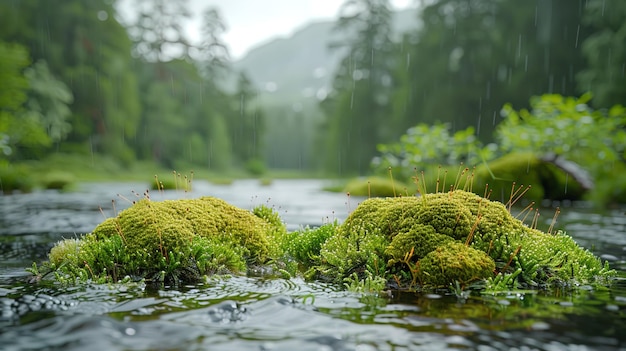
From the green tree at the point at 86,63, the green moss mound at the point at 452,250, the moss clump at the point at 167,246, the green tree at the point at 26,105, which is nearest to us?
the green moss mound at the point at 452,250

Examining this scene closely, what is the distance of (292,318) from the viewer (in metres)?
4.03

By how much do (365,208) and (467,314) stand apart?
2541mm

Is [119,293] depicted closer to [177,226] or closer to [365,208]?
[177,226]

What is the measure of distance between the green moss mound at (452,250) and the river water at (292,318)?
0.94 feet

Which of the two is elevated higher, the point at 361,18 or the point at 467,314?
the point at 361,18

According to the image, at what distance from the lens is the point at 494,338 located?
3.46m

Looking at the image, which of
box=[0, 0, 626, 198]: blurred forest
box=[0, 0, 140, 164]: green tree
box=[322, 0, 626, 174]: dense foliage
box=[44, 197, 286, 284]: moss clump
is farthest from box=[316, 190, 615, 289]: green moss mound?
box=[0, 0, 140, 164]: green tree

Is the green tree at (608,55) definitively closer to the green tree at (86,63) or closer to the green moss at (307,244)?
the green moss at (307,244)

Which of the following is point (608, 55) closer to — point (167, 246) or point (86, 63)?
point (167, 246)

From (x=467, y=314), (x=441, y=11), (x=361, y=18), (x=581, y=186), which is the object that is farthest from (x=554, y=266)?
(x=361, y=18)

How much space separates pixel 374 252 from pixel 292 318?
1634 millimetres

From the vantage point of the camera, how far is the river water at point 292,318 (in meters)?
3.43

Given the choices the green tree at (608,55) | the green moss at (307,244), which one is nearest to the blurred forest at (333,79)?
the green tree at (608,55)

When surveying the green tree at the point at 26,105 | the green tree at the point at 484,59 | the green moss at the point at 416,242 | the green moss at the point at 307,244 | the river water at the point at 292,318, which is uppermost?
the green tree at the point at 484,59
